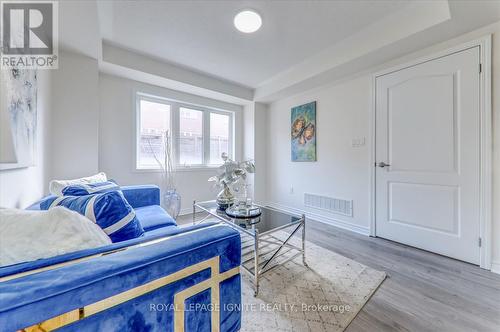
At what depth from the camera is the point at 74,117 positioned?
2.28m

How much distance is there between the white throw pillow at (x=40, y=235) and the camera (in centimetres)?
63

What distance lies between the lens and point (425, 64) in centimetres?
213

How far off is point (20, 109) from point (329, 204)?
3354 mm

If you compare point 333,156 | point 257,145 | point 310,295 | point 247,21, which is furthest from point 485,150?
point 257,145

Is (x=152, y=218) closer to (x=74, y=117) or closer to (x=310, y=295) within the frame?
(x=310, y=295)

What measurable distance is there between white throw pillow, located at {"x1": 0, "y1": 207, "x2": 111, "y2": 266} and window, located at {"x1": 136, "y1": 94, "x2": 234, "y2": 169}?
8.78ft

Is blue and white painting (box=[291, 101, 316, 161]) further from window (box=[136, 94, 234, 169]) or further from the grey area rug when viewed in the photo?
the grey area rug

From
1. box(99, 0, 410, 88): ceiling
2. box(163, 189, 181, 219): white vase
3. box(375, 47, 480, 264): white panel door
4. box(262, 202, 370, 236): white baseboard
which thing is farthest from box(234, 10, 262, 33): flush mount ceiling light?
box(262, 202, 370, 236): white baseboard

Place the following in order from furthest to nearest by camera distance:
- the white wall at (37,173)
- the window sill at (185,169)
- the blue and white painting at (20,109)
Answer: the window sill at (185,169)
the white wall at (37,173)
the blue and white painting at (20,109)

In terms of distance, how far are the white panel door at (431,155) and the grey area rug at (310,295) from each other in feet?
2.97

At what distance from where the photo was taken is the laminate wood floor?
1.24 meters

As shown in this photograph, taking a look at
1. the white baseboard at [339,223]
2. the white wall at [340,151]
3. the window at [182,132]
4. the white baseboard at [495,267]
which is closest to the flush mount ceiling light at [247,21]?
the white wall at [340,151]

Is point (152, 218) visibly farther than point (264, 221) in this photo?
No

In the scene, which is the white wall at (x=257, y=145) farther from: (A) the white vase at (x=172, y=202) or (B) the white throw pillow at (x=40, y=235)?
(B) the white throw pillow at (x=40, y=235)
